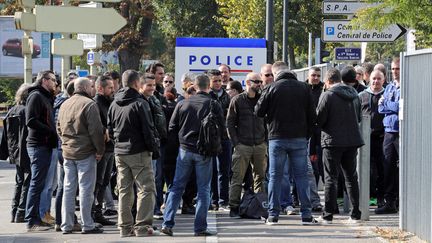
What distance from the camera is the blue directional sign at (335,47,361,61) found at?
23.6m

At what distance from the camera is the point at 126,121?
1126cm

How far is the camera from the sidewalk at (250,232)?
11.3 m

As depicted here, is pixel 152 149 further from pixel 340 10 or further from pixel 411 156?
pixel 340 10

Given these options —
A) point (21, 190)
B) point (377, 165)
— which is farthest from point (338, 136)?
point (21, 190)

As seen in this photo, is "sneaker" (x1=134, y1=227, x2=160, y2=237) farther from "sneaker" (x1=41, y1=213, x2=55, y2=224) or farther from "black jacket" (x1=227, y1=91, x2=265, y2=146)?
"black jacket" (x1=227, y1=91, x2=265, y2=146)

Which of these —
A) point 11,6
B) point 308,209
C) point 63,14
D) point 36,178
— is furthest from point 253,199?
point 11,6

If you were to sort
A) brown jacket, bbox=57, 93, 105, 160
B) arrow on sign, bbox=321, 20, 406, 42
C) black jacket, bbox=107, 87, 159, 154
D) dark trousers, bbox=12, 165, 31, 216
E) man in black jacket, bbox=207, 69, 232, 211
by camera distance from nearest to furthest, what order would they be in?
black jacket, bbox=107, 87, 159, 154, brown jacket, bbox=57, 93, 105, 160, dark trousers, bbox=12, 165, 31, 216, man in black jacket, bbox=207, 69, 232, 211, arrow on sign, bbox=321, 20, 406, 42

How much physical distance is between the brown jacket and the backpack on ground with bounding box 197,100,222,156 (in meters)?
1.15

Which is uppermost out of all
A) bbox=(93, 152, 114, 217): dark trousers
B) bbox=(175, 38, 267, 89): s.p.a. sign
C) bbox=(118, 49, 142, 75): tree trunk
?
bbox=(118, 49, 142, 75): tree trunk

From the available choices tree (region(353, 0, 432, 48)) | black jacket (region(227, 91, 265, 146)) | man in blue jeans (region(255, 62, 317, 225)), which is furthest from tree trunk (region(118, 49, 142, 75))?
man in blue jeans (region(255, 62, 317, 225))

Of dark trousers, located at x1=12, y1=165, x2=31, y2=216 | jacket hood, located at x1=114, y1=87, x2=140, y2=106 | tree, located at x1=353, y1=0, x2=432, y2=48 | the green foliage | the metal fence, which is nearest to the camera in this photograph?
the metal fence

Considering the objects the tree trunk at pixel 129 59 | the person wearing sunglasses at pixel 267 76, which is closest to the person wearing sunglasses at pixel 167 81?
the person wearing sunglasses at pixel 267 76

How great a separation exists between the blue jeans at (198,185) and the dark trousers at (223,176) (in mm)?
2508

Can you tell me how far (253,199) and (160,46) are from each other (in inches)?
3071
